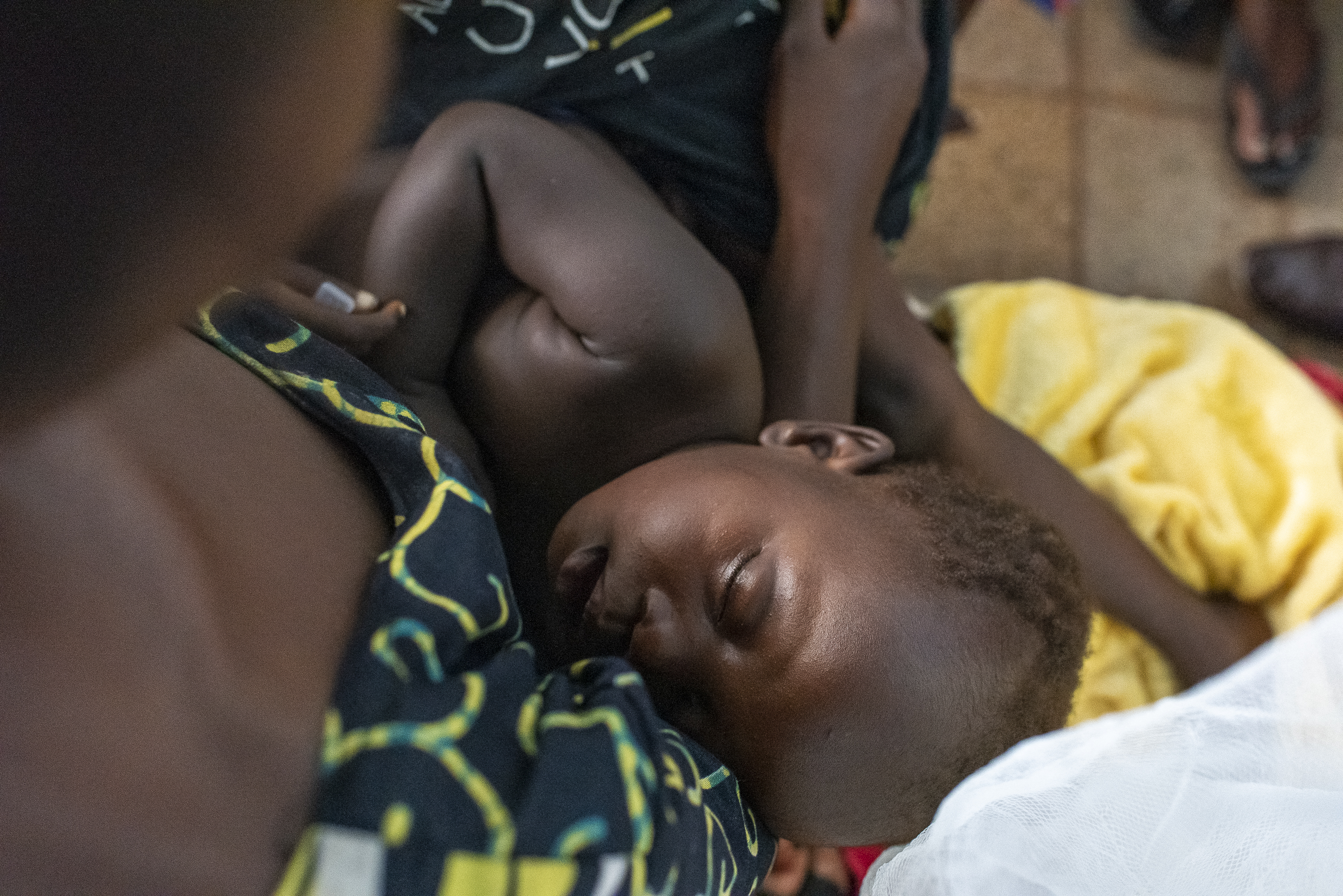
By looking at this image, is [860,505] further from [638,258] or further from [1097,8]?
[1097,8]

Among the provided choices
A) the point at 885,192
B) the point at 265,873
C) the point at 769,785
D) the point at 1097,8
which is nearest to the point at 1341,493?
the point at 885,192

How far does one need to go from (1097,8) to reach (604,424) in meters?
1.33

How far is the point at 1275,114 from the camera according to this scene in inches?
59.3

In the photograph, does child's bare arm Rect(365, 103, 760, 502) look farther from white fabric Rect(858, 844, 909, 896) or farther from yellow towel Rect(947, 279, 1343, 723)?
yellow towel Rect(947, 279, 1343, 723)

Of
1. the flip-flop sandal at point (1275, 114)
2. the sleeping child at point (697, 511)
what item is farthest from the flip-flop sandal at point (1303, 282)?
the sleeping child at point (697, 511)

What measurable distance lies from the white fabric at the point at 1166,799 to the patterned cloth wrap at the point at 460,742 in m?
0.15

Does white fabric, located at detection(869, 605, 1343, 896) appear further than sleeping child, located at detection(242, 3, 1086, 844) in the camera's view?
No

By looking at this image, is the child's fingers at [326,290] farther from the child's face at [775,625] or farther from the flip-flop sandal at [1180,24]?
the flip-flop sandal at [1180,24]

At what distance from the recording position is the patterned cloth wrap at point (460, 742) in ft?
1.27

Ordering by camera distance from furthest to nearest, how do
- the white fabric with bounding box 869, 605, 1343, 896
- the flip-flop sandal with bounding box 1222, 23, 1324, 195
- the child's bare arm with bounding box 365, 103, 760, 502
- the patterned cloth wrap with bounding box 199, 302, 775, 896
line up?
the flip-flop sandal with bounding box 1222, 23, 1324, 195 → the child's bare arm with bounding box 365, 103, 760, 502 → the white fabric with bounding box 869, 605, 1343, 896 → the patterned cloth wrap with bounding box 199, 302, 775, 896

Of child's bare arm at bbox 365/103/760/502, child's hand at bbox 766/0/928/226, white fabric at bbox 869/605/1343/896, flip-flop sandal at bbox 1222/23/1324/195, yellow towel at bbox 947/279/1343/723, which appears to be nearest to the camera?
white fabric at bbox 869/605/1343/896

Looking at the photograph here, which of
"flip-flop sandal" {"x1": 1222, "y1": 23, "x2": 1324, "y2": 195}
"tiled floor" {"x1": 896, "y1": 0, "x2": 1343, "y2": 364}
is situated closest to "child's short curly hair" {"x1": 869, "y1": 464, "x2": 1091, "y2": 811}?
"tiled floor" {"x1": 896, "y1": 0, "x2": 1343, "y2": 364}

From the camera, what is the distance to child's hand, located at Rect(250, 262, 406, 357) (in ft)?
2.32

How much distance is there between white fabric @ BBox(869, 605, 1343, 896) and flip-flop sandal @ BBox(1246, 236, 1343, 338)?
1009mm
